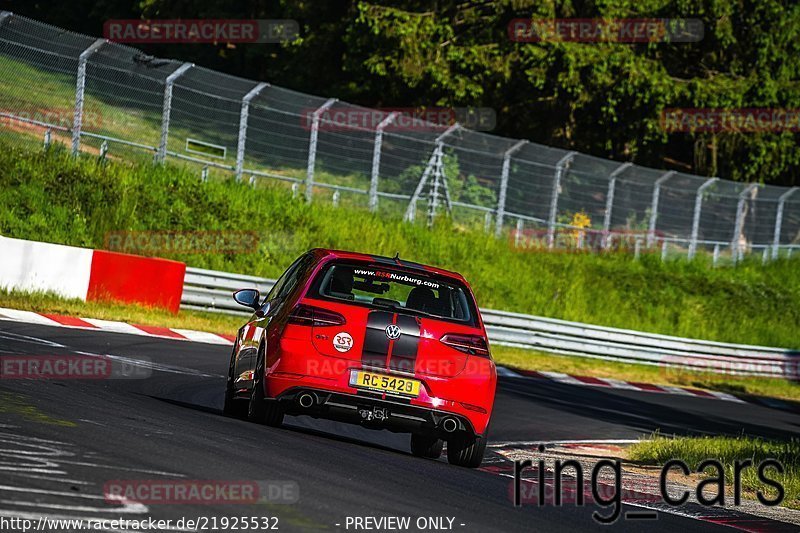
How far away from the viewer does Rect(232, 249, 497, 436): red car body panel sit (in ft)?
30.4

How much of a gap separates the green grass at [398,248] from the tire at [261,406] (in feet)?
46.7

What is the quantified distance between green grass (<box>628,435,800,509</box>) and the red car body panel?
2.63 meters

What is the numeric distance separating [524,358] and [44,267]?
9.76 metres

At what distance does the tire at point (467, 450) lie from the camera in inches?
381

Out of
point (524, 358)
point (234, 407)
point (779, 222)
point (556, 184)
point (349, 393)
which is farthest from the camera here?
point (779, 222)

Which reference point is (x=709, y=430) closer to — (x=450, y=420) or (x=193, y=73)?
(x=450, y=420)

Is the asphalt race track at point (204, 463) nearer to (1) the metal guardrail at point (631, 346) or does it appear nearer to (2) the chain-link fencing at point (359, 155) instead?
(2) the chain-link fencing at point (359, 155)

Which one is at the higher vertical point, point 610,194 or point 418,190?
point 610,194

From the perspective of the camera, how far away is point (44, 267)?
63.1 ft

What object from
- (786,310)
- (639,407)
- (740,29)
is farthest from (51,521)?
(740,29)

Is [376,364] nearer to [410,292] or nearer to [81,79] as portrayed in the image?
[410,292]

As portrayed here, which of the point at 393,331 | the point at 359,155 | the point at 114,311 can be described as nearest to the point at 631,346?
the point at 359,155

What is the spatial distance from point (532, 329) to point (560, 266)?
5.08 m

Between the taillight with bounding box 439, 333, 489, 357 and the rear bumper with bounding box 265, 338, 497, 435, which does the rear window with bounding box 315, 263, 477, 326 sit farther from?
the rear bumper with bounding box 265, 338, 497, 435
